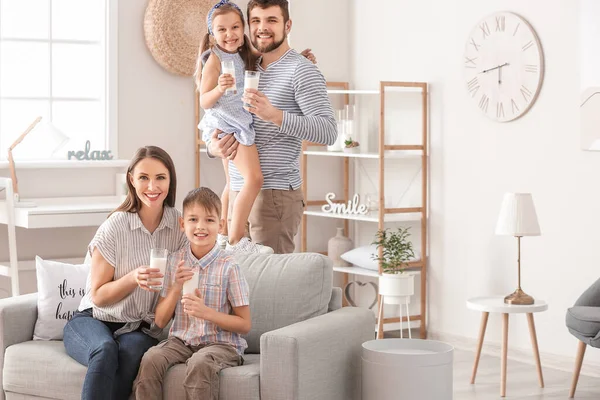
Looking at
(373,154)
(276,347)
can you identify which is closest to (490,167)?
(373,154)

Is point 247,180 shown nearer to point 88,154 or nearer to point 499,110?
point 499,110

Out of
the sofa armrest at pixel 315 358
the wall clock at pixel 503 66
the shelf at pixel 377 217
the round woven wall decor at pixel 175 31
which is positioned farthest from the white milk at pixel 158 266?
the round woven wall decor at pixel 175 31

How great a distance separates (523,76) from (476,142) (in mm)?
468

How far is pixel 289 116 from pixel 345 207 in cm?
276

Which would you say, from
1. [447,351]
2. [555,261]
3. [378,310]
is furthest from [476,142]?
[447,351]

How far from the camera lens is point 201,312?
9.66 ft

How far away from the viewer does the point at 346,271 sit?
561 centimetres

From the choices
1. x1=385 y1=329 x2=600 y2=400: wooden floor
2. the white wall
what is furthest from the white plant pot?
x1=385 y1=329 x2=600 y2=400: wooden floor

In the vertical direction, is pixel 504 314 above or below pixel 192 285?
below

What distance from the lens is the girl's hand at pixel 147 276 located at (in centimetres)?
281

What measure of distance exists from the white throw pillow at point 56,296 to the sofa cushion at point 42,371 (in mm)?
67

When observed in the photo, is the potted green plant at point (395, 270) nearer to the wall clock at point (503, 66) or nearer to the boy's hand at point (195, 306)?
the wall clock at point (503, 66)

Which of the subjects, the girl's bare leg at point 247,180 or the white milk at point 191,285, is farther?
the girl's bare leg at point 247,180

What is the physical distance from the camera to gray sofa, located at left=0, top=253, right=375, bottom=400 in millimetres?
2875
